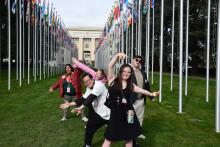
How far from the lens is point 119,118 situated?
5375 mm

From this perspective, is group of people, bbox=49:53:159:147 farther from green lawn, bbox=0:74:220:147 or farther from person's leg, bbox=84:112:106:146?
green lawn, bbox=0:74:220:147

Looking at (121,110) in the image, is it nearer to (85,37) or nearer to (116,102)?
(116,102)

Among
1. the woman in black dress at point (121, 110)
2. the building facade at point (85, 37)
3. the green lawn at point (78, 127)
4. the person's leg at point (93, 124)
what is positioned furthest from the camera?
the building facade at point (85, 37)

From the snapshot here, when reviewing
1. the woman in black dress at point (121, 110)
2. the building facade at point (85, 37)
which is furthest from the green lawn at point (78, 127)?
the building facade at point (85, 37)

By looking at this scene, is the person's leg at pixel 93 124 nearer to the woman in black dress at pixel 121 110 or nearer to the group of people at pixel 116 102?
the group of people at pixel 116 102

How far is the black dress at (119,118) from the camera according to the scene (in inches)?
209

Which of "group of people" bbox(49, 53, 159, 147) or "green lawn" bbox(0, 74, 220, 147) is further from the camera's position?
"green lawn" bbox(0, 74, 220, 147)

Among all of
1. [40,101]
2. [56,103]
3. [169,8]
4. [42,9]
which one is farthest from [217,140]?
[169,8]

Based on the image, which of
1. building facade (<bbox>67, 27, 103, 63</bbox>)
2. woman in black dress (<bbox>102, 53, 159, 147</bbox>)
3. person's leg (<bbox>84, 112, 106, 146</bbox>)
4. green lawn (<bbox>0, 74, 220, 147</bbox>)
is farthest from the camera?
building facade (<bbox>67, 27, 103, 63</bbox>)

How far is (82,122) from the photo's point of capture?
9.95 meters

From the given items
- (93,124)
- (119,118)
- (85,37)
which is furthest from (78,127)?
(85,37)

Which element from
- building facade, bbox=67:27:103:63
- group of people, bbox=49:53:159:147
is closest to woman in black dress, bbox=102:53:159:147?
group of people, bbox=49:53:159:147

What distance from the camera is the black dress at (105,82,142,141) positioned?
209 inches

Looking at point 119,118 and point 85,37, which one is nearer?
point 119,118
